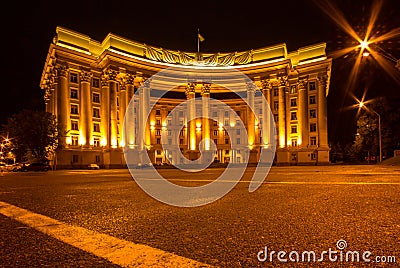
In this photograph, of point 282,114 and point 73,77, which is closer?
point 73,77

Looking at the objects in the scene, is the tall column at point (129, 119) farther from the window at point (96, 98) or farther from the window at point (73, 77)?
the window at point (73, 77)

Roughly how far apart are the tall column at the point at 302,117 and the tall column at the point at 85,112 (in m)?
43.7

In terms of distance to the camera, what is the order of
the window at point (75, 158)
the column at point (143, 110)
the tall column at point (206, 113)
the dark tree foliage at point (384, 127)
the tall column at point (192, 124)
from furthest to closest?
the tall column at point (192, 124)
the tall column at point (206, 113)
the column at point (143, 110)
the window at point (75, 158)
the dark tree foliage at point (384, 127)

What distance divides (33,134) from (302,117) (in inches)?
2049

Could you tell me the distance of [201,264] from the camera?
2.36 m

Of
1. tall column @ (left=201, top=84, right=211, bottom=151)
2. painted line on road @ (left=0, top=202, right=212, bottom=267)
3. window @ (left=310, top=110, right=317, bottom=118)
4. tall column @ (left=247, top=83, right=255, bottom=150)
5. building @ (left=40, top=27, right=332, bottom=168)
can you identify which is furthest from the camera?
tall column @ (left=247, top=83, right=255, bottom=150)

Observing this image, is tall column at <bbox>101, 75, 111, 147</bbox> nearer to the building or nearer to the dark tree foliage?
the building

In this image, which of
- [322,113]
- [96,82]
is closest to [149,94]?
[96,82]

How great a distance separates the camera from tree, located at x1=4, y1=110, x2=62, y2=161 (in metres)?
44.5

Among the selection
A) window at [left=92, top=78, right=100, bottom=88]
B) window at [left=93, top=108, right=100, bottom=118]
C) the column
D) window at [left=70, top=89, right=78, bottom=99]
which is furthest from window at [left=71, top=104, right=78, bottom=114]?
the column

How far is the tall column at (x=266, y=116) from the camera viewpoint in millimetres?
66375

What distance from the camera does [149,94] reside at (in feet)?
212

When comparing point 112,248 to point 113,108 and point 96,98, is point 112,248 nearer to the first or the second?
point 113,108

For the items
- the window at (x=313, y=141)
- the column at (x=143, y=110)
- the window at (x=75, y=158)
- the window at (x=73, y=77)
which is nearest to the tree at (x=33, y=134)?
the window at (x=75, y=158)
